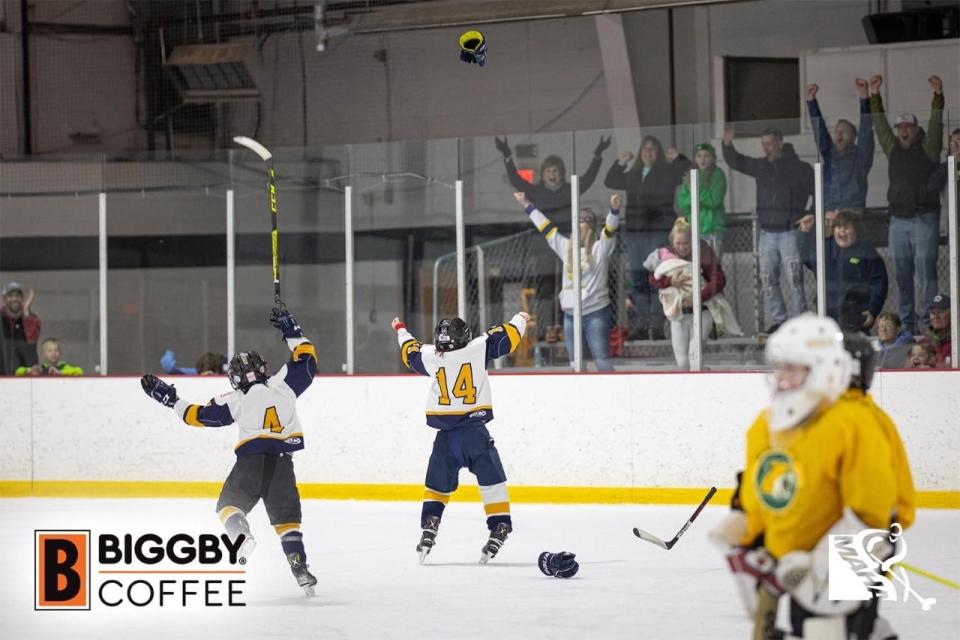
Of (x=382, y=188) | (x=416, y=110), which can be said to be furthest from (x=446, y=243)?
(x=416, y=110)

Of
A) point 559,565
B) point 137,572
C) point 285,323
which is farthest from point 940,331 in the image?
point 137,572

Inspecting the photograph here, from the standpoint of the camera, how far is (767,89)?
13352 millimetres

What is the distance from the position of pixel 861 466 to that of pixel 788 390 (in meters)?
0.23

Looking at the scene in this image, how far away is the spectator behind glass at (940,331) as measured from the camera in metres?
8.80

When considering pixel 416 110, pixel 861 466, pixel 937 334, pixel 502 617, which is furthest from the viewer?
pixel 416 110

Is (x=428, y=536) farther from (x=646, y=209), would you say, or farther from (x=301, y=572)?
(x=646, y=209)

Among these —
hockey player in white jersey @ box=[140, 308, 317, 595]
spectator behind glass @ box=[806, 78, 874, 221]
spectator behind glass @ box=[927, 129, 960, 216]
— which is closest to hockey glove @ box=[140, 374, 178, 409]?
hockey player in white jersey @ box=[140, 308, 317, 595]

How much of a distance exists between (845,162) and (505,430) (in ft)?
9.16

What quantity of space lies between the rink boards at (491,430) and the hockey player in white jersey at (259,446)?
11.1 ft

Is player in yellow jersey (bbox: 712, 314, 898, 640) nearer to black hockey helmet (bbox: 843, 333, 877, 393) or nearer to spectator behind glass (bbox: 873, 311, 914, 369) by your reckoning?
black hockey helmet (bbox: 843, 333, 877, 393)

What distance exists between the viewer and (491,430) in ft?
31.4

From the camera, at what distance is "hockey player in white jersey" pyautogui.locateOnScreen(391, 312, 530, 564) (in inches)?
275

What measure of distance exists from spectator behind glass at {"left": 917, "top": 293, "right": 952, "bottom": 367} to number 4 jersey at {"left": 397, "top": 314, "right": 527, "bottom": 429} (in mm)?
3021

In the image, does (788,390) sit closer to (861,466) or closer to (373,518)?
(861,466)
